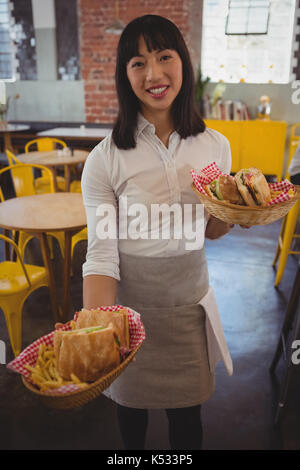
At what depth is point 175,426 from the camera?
133 cm

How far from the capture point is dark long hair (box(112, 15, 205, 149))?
108 cm

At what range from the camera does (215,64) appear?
6523 mm

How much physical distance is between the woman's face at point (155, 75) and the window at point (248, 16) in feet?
19.4

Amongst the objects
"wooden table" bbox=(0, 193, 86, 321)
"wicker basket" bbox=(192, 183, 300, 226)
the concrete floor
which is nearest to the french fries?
"wicker basket" bbox=(192, 183, 300, 226)

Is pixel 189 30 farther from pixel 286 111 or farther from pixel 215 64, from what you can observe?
pixel 286 111

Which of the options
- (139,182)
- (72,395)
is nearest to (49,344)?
(72,395)

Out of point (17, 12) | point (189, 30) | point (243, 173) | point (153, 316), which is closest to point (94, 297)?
point (153, 316)

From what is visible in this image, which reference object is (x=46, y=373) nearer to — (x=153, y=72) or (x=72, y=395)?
(x=72, y=395)

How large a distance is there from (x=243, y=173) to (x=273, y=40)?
19.7 ft

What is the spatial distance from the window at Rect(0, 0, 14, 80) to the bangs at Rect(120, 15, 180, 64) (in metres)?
6.81

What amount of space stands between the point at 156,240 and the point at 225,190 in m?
0.26
